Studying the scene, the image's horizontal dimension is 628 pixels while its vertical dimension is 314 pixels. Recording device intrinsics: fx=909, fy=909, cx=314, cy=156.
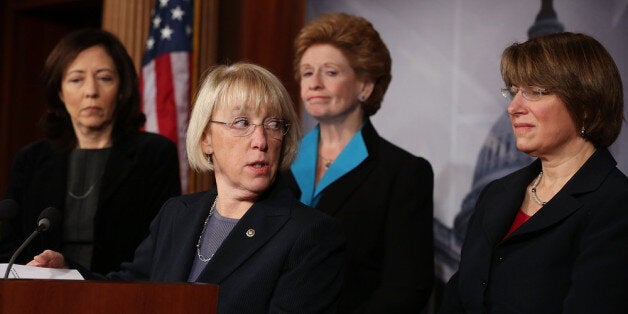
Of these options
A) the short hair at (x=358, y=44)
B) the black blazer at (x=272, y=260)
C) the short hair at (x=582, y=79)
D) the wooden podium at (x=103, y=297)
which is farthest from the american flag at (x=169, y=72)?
the wooden podium at (x=103, y=297)

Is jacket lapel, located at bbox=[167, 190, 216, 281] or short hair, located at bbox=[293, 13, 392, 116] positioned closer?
jacket lapel, located at bbox=[167, 190, 216, 281]

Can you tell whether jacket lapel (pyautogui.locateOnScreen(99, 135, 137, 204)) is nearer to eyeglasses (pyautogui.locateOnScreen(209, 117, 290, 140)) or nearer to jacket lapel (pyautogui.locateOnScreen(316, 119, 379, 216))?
jacket lapel (pyautogui.locateOnScreen(316, 119, 379, 216))

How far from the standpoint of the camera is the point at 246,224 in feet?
8.52

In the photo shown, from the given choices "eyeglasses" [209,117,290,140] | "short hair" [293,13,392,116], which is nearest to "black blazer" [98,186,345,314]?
"eyeglasses" [209,117,290,140]

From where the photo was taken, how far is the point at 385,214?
3.57 meters

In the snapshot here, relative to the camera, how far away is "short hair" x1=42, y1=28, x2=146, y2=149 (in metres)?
3.97

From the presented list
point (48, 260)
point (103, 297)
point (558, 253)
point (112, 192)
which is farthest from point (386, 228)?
point (103, 297)

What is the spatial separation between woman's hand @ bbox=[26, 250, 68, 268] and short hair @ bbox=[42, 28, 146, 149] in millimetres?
1327

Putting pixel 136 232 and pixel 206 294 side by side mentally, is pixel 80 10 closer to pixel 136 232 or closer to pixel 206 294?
pixel 136 232

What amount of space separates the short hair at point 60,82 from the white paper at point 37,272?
4.67 feet

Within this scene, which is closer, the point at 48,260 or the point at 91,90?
the point at 48,260

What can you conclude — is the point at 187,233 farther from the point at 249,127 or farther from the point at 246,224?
the point at 249,127

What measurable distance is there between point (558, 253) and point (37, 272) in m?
1.45

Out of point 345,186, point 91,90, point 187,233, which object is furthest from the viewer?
point 91,90
